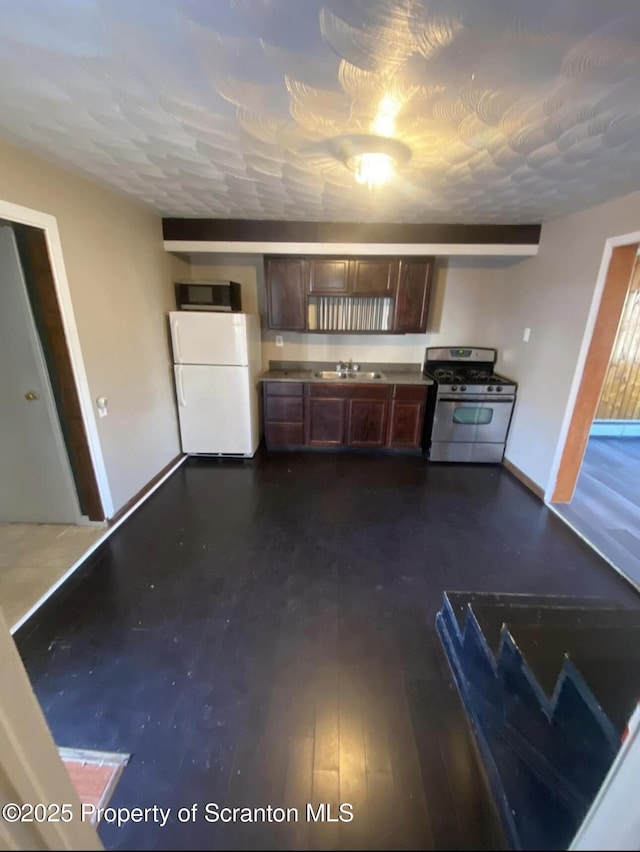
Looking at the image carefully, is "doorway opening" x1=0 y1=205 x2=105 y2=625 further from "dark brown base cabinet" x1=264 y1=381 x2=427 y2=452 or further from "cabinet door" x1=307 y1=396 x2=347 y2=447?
"cabinet door" x1=307 y1=396 x2=347 y2=447

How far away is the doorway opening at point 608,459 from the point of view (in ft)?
Result: 8.17

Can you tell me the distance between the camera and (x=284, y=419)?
3951 mm

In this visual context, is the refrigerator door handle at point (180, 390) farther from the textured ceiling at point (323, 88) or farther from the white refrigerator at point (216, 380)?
the textured ceiling at point (323, 88)

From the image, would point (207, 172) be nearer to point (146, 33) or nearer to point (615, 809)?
point (146, 33)

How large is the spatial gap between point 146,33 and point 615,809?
2093 millimetres

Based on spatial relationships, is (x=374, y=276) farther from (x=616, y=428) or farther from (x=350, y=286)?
(x=616, y=428)

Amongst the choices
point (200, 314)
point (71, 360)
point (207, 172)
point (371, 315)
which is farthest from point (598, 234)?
point (71, 360)

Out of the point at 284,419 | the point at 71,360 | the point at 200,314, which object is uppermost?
the point at 200,314

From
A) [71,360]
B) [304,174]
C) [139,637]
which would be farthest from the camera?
[71,360]

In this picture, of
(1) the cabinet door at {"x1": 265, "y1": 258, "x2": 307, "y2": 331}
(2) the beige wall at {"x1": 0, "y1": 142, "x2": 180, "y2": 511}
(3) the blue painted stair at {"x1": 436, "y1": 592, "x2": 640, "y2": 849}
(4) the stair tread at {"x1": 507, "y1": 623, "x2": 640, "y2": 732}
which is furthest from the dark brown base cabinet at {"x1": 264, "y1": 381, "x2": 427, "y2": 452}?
(4) the stair tread at {"x1": 507, "y1": 623, "x2": 640, "y2": 732}

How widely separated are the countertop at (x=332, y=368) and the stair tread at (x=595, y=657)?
8.63 feet

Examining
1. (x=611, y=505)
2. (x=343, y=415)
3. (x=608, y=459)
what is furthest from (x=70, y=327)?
(x=608, y=459)

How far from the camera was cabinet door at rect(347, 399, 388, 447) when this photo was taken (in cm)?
385

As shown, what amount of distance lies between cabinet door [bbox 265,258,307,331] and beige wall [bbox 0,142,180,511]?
3.29ft
